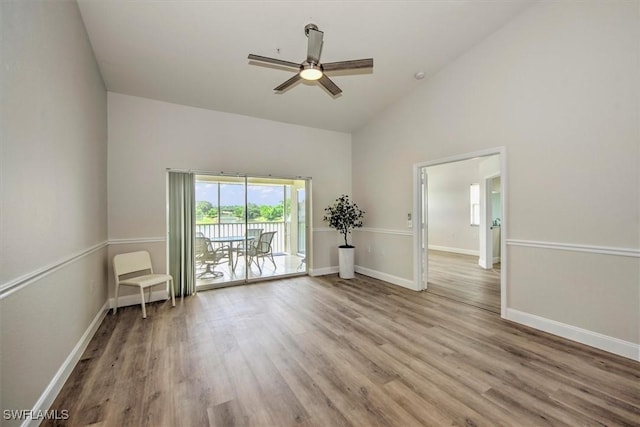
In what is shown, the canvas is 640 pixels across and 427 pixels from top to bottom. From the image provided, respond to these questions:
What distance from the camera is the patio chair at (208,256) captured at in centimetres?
467

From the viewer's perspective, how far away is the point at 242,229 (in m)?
5.10

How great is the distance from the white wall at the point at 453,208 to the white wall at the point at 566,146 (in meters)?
4.31

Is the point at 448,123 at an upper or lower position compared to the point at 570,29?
lower

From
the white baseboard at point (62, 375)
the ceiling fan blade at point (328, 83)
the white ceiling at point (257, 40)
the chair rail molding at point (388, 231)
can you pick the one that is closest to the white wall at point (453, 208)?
the chair rail molding at point (388, 231)

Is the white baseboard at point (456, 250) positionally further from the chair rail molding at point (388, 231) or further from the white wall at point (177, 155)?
the white wall at point (177, 155)

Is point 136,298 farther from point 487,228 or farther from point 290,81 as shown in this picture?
point 487,228

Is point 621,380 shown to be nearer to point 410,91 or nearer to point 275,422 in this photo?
point 275,422

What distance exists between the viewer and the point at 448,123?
4.04 m

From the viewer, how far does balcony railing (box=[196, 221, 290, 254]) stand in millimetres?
4797

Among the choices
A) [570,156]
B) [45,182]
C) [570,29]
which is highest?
[570,29]

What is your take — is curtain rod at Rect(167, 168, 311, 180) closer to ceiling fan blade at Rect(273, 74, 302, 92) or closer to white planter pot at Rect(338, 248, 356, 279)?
white planter pot at Rect(338, 248, 356, 279)

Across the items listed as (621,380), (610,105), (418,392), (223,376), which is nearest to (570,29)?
(610,105)

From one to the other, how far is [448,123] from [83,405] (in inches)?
199

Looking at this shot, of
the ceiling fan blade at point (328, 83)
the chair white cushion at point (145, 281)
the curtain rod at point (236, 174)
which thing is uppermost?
the ceiling fan blade at point (328, 83)
